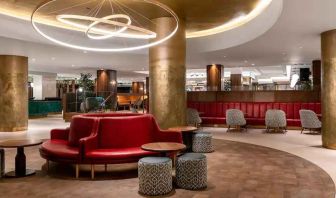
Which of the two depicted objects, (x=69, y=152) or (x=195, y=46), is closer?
(x=69, y=152)

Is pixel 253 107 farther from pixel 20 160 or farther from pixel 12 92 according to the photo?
pixel 12 92

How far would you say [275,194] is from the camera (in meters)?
4.07

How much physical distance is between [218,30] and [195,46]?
1.34 metres

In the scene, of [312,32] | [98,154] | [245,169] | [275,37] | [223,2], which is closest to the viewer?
[98,154]

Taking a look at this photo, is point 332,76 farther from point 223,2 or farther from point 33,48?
point 33,48

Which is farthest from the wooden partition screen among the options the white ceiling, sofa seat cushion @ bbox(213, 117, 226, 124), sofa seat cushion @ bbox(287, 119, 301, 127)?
the white ceiling

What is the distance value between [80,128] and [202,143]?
2844mm

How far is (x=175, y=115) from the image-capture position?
26.0ft

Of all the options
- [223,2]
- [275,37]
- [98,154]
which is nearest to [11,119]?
[98,154]

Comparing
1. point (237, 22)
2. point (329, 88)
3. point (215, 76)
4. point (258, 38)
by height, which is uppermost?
point (237, 22)

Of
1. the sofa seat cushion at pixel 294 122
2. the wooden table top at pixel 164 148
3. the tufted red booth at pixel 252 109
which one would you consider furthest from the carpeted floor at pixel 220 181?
the tufted red booth at pixel 252 109

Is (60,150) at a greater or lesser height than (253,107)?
lesser

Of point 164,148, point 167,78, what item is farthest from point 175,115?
point 164,148

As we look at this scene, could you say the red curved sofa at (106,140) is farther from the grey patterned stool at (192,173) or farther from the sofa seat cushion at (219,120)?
the sofa seat cushion at (219,120)
